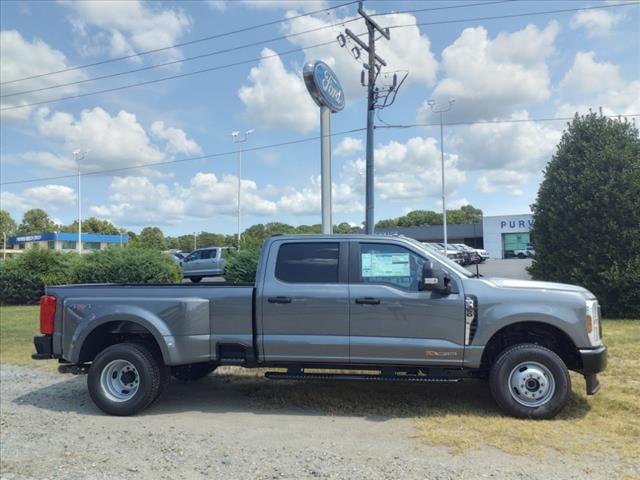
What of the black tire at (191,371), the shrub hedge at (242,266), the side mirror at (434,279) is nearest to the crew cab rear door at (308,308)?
the side mirror at (434,279)

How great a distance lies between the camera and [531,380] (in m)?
5.46

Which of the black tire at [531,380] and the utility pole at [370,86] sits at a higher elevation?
the utility pole at [370,86]

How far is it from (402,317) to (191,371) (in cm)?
291

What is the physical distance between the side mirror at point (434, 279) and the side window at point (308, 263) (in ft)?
3.21

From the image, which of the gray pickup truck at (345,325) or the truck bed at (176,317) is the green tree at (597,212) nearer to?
the gray pickup truck at (345,325)

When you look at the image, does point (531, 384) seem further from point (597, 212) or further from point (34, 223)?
point (34, 223)

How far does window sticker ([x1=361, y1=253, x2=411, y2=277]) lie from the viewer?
581cm

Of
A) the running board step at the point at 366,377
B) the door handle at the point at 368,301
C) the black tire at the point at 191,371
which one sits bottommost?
the black tire at the point at 191,371

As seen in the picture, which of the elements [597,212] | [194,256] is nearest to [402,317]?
[597,212]

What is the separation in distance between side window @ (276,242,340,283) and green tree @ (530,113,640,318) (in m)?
8.55

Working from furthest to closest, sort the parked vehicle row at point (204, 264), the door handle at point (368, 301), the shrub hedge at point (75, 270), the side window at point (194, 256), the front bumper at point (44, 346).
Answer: the side window at point (194, 256) < the parked vehicle row at point (204, 264) < the shrub hedge at point (75, 270) < the front bumper at point (44, 346) < the door handle at point (368, 301)

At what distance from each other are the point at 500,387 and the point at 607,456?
3.79 feet

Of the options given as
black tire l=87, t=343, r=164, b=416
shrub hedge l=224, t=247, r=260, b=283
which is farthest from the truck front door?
shrub hedge l=224, t=247, r=260, b=283

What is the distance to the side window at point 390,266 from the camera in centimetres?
575
